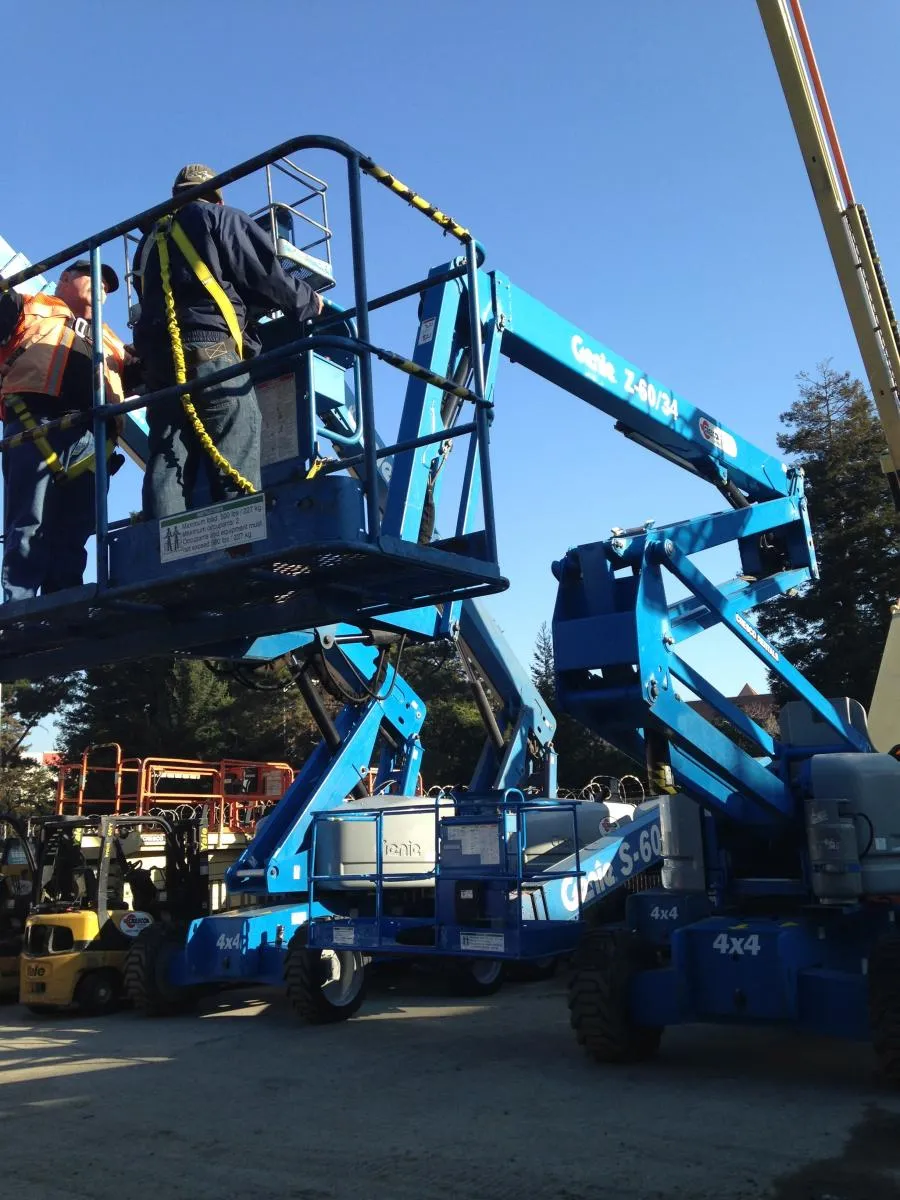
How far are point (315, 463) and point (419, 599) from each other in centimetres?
Result: 92

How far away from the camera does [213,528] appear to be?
5.02 metres

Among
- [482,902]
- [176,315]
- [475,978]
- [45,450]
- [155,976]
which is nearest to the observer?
[176,315]

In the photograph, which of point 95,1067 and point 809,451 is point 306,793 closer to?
point 95,1067

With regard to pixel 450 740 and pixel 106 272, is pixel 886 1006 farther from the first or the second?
pixel 450 740

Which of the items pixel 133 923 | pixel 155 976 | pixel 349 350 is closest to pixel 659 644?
pixel 349 350

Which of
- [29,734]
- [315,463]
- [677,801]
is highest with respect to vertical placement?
[29,734]

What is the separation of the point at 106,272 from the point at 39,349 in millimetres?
579

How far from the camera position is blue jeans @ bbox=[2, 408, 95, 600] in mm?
5934

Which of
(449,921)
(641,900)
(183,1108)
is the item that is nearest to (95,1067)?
(183,1108)

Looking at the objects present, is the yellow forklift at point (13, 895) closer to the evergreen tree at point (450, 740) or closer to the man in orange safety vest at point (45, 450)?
the man in orange safety vest at point (45, 450)

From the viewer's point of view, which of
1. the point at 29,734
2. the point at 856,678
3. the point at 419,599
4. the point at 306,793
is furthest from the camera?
the point at 29,734

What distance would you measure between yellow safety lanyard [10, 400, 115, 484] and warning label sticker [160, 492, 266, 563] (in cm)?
114

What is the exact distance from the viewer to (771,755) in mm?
8867

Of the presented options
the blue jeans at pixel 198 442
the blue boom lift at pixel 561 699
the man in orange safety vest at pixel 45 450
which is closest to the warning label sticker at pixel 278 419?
the blue boom lift at pixel 561 699
